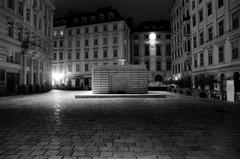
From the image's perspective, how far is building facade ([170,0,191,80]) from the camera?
32.9 meters

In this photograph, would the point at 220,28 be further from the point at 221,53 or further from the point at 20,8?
the point at 20,8

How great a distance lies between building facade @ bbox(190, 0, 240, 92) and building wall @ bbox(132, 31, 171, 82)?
67.4ft

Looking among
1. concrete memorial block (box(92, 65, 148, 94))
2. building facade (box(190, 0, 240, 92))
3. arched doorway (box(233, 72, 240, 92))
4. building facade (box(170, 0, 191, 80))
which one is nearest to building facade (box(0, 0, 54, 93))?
concrete memorial block (box(92, 65, 148, 94))

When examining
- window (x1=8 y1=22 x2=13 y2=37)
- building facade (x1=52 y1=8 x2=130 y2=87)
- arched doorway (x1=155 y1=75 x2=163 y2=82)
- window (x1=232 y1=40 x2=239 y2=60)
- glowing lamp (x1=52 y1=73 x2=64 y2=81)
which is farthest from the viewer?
arched doorway (x1=155 y1=75 x2=163 y2=82)

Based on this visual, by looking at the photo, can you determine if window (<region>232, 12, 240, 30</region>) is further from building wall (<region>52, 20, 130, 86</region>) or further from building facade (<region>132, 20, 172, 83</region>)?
building facade (<region>132, 20, 172, 83</region>)

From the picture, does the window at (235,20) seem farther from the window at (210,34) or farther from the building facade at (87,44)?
the building facade at (87,44)

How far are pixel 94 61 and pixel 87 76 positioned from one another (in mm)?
4990

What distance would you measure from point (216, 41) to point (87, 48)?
116 ft

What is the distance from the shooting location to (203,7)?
79.6ft

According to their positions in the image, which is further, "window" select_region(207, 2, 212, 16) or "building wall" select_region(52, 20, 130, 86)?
"building wall" select_region(52, 20, 130, 86)

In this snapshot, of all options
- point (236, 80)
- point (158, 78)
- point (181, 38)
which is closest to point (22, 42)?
point (236, 80)

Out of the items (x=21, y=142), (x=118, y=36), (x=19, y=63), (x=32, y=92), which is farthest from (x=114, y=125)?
(x=118, y=36)

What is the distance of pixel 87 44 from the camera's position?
155 ft

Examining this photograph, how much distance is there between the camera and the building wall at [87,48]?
145 ft
